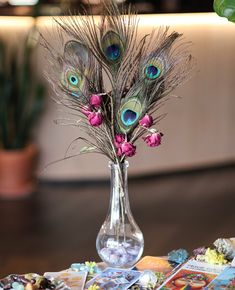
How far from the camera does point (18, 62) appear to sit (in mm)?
5035

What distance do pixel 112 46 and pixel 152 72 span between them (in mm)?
129

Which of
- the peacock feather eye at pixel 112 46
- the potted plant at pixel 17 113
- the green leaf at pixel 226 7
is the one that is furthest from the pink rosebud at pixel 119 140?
the potted plant at pixel 17 113

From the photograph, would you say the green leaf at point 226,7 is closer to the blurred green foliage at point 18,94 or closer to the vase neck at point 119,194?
the vase neck at point 119,194

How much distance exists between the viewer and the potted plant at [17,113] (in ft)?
16.0

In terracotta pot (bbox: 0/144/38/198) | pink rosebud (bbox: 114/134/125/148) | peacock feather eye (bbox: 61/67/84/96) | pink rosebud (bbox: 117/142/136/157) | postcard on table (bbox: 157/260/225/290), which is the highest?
peacock feather eye (bbox: 61/67/84/96)

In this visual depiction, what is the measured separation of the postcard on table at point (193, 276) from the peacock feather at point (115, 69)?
0.38 m

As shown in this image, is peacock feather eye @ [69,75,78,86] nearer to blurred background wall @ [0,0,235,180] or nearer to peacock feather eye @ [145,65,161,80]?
peacock feather eye @ [145,65,161,80]

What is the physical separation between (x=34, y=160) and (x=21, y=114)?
16.5 inches

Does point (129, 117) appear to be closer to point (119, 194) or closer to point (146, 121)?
point (146, 121)

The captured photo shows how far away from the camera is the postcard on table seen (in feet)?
5.78

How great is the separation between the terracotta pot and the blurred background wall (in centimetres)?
24

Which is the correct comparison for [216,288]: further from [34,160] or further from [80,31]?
[34,160]

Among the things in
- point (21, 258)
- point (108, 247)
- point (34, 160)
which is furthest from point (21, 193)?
point (108, 247)

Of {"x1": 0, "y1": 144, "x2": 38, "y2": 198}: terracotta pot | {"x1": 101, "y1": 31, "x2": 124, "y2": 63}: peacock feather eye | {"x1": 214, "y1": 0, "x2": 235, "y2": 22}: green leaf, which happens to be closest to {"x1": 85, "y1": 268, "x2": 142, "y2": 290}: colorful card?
{"x1": 101, "y1": 31, "x2": 124, "y2": 63}: peacock feather eye
